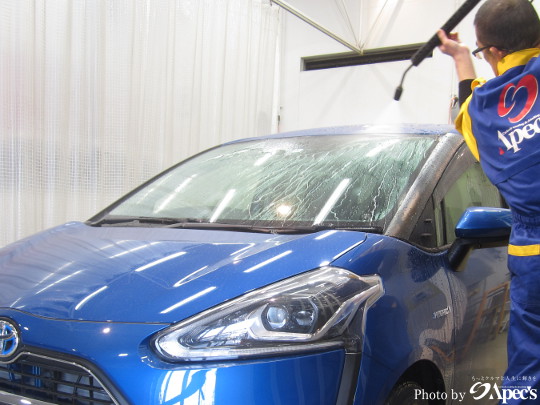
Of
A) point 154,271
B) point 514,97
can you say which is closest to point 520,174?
point 514,97

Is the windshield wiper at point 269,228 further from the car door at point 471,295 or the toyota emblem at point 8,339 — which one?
the toyota emblem at point 8,339

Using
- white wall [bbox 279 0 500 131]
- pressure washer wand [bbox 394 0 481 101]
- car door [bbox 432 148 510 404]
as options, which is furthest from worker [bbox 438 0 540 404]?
white wall [bbox 279 0 500 131]

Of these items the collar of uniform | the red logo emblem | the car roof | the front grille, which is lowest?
the front grille

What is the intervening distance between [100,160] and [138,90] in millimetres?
662

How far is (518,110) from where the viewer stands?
1.19m

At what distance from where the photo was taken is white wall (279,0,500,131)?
4.99 metres

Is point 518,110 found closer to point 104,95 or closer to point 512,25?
point 512,25

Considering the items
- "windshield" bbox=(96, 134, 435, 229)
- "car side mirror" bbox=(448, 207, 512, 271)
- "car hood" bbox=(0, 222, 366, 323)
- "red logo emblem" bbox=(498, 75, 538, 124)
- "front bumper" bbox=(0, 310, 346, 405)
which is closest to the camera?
"front bumper" bbox=(0, 310, 346, 405)

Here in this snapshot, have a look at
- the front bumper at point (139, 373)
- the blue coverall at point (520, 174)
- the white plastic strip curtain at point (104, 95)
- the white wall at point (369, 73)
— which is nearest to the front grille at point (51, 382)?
the front bumper at point (139, 373)

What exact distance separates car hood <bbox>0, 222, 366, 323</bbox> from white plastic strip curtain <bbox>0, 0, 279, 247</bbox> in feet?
6.54

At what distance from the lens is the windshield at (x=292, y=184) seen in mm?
1503

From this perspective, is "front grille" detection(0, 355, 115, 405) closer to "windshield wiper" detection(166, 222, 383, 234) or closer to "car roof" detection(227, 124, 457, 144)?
"windshield wiper" detection(166, 222, 383, 234)

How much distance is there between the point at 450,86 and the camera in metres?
4.93

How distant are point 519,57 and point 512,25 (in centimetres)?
8
